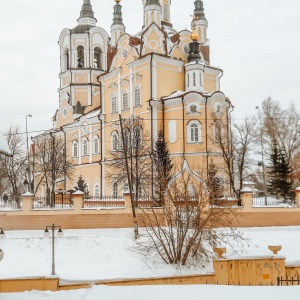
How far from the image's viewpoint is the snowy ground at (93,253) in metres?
16.6

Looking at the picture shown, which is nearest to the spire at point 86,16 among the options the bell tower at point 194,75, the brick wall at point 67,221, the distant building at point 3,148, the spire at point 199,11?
the spire at point 199,11

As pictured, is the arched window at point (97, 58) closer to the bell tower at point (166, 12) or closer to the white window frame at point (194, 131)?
the bell tower at point (166, 12)

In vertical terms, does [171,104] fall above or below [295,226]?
above

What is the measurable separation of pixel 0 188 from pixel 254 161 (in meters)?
21.9

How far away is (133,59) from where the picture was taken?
116 feet

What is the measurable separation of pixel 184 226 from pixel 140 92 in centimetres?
1837

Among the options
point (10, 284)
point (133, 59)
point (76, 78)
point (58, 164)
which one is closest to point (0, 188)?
point (58, 164)

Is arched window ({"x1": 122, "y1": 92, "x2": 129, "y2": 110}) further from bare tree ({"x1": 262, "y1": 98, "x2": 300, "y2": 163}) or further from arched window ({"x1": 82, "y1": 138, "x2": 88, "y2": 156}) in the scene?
bare tree ({"x1": 262, "y1": 98, "x2": 300, "y2": 163})

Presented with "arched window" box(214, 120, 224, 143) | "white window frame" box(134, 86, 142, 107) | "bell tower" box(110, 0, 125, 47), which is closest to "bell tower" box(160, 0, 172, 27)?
"bell tower" box(110, 0, 125, 47)

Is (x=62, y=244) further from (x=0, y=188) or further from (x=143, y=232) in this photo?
(x=0, y=188)

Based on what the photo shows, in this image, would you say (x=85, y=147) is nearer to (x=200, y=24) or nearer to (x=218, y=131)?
(x=218, y=131)

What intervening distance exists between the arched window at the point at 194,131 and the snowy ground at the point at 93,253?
1209 centimetres

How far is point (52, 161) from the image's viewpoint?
37.3 meters

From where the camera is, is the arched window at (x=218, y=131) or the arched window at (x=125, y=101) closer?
the arched window at (x=218, y=131)
